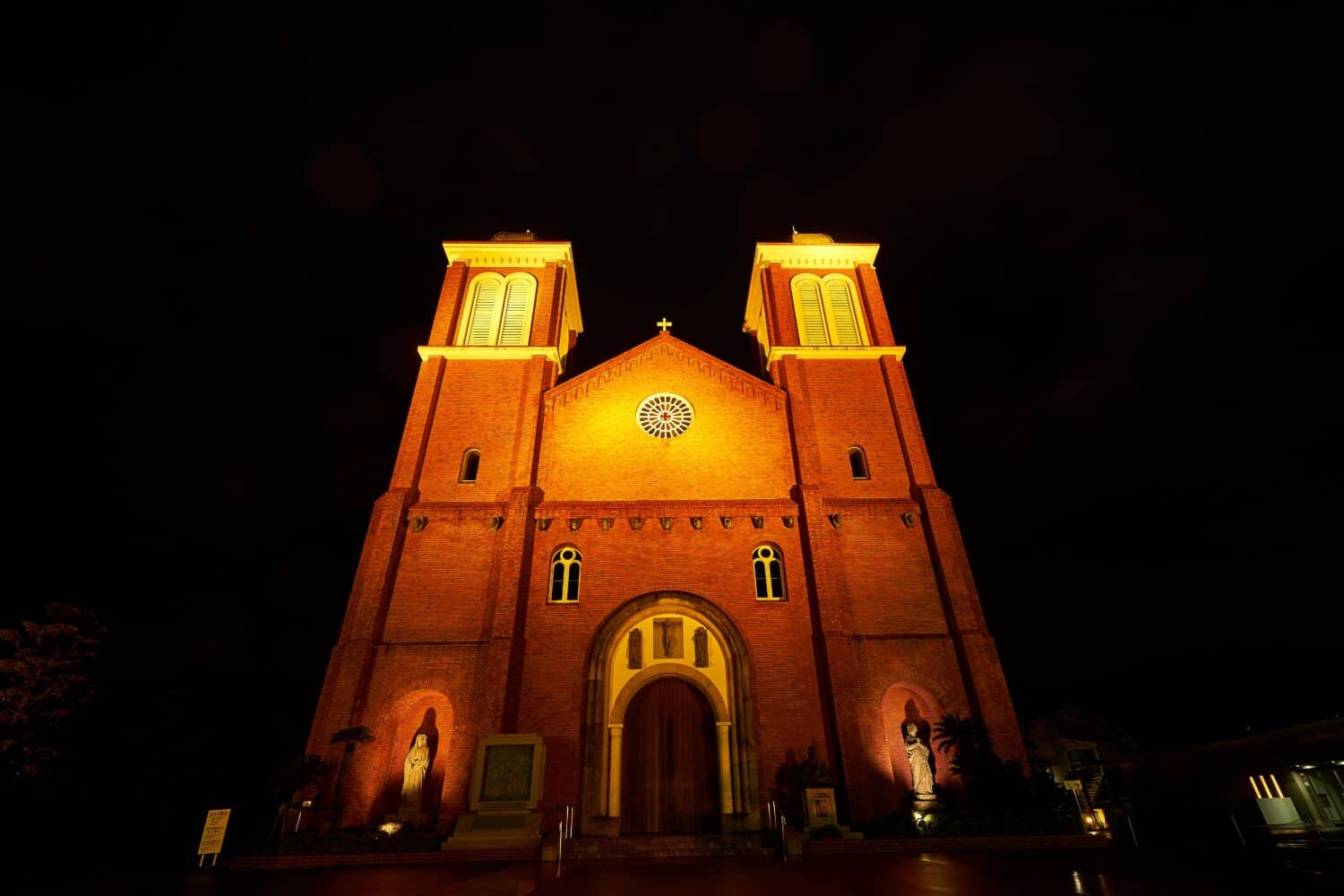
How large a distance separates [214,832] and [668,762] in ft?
29.3

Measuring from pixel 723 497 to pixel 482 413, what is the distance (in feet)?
26.0

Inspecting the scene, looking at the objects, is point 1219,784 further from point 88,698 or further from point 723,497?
point 88,698

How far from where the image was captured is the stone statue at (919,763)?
13930 mm

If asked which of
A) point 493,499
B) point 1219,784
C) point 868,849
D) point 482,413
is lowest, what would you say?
point 868,849

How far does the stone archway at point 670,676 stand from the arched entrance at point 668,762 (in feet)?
0.74

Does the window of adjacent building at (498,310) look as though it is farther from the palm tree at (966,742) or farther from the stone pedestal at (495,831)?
the palm tree at (966,742)

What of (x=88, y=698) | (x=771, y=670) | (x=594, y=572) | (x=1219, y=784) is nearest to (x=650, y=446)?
(x=594, y=572)

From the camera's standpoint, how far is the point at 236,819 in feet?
46.9

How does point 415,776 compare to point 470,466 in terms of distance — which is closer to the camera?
point 415,776

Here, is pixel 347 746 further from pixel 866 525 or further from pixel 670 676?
pixel 866 525

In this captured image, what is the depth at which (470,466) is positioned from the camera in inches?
760

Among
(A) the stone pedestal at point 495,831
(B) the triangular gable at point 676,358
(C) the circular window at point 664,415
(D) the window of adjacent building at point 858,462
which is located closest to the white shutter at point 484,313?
(B) the triangular gable at point 676,358

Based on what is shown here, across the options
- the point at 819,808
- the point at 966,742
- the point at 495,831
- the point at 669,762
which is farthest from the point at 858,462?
the point at 495,831

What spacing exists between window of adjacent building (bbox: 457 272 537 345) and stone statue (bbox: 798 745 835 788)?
15.4m
